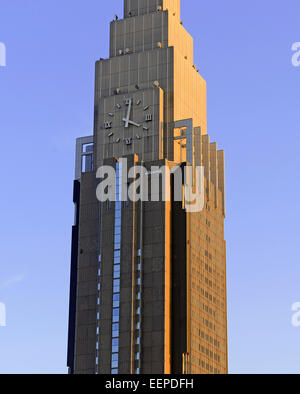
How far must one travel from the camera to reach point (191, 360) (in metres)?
197

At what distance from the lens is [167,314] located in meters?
199
